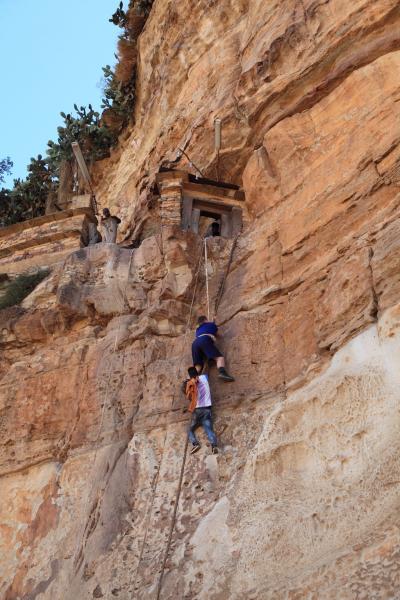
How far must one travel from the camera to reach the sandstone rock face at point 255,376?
7.33 meters

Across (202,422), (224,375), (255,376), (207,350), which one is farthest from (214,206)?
(202,422)

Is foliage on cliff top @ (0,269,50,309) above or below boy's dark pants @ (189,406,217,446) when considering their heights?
above

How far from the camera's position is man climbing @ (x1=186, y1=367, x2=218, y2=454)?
9.20m

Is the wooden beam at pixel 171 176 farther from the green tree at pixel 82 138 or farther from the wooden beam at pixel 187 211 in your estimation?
the green tree at pixel 82 138

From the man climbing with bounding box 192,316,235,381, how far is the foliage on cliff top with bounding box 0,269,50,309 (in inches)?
163

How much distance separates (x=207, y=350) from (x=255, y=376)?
0.75m

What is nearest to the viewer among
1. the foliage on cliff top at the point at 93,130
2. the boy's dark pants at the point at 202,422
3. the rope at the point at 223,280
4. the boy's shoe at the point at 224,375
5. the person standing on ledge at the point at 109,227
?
the boy's dark pants at the point at 202,422

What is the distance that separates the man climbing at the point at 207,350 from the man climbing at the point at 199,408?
0.82 feet

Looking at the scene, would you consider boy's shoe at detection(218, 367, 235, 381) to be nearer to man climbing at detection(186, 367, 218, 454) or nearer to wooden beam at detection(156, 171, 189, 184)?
man climbing at detection(186, 367, 218, 454)

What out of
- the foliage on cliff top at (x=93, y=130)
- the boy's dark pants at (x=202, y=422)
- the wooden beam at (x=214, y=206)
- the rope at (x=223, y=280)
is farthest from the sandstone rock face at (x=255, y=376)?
the foliage on cliff top at (x=93, y=130)

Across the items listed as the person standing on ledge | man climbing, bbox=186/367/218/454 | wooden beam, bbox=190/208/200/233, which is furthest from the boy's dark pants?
the person standing on ledge

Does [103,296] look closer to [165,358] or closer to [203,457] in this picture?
[165,358]

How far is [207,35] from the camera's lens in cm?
1772

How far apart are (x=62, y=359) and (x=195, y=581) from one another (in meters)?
4.61
